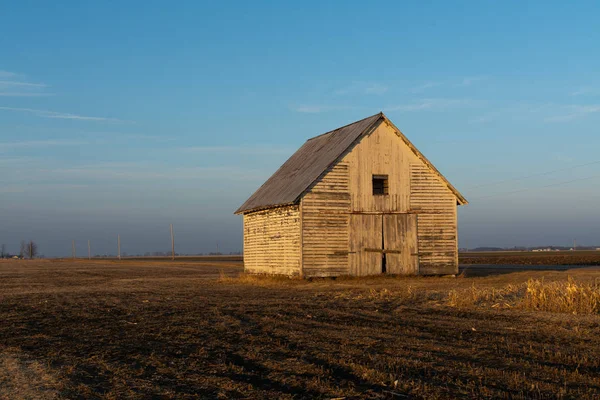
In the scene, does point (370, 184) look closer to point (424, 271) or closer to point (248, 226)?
point (424, 271)

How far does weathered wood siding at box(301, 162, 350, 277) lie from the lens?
27450mm

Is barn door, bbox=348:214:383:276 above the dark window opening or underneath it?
underneath

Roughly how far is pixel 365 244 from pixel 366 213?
138cm

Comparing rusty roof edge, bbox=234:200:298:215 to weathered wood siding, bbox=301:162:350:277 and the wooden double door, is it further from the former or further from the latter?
the wooden double door

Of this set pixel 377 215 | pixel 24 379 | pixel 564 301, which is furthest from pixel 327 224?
pixel 24 379

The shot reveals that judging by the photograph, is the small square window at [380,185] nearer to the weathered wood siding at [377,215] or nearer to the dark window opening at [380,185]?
the dark window opening at [380,185]

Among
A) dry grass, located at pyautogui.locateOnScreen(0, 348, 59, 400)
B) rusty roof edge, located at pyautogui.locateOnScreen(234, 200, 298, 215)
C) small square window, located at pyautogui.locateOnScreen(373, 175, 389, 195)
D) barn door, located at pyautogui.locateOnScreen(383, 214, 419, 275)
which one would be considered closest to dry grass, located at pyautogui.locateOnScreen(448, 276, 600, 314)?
dry grass, located at pyautogui.locateOnScreen(0, 348, 59, 400)

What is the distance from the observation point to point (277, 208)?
29875mm

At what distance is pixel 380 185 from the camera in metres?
30.0

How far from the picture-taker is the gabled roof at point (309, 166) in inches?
1126

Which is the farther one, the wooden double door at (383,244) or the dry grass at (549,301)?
the wooden double door at (383,244)

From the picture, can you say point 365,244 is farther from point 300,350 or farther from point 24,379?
point 24,379

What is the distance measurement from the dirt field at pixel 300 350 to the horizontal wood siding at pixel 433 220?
11.9m

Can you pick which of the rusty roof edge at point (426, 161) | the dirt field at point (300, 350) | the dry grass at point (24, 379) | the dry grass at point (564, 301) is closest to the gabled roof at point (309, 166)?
the rusty roof edge at point (426, 161)
